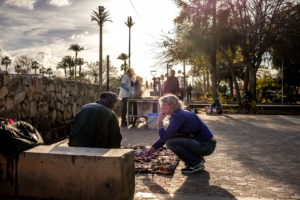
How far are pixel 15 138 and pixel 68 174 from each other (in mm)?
758

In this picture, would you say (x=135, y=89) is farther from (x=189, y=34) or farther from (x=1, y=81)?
(x=189, y=34)

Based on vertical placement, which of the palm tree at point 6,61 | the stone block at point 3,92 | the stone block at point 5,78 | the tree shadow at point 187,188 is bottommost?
the tree shadow at point 187,188

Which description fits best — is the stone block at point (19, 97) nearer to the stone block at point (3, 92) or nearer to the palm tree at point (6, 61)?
the stone block at point (3, 92)

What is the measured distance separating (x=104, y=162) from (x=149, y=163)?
1.96 m

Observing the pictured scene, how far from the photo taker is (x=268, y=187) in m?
3.79

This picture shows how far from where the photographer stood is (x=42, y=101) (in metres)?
7.79

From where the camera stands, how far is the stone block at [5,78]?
595cm

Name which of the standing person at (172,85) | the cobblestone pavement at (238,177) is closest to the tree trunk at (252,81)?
the standing person at (172,85)

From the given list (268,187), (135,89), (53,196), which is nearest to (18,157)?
(53,196)

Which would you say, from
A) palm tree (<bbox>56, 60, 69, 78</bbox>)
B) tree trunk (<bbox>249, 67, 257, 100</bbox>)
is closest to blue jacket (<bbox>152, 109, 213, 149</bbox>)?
tree trunk (<bbox>249, 67, 257, 100</bbox>)

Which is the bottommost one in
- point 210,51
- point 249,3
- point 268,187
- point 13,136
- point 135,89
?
point 268,187

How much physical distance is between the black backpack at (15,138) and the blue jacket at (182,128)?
1778mm

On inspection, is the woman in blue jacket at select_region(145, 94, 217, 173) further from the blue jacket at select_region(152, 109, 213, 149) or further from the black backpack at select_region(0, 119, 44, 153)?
the black backpack at select_region(0, 119, 44, 153)

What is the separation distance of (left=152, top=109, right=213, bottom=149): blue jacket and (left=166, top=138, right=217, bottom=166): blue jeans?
9 centimetres
